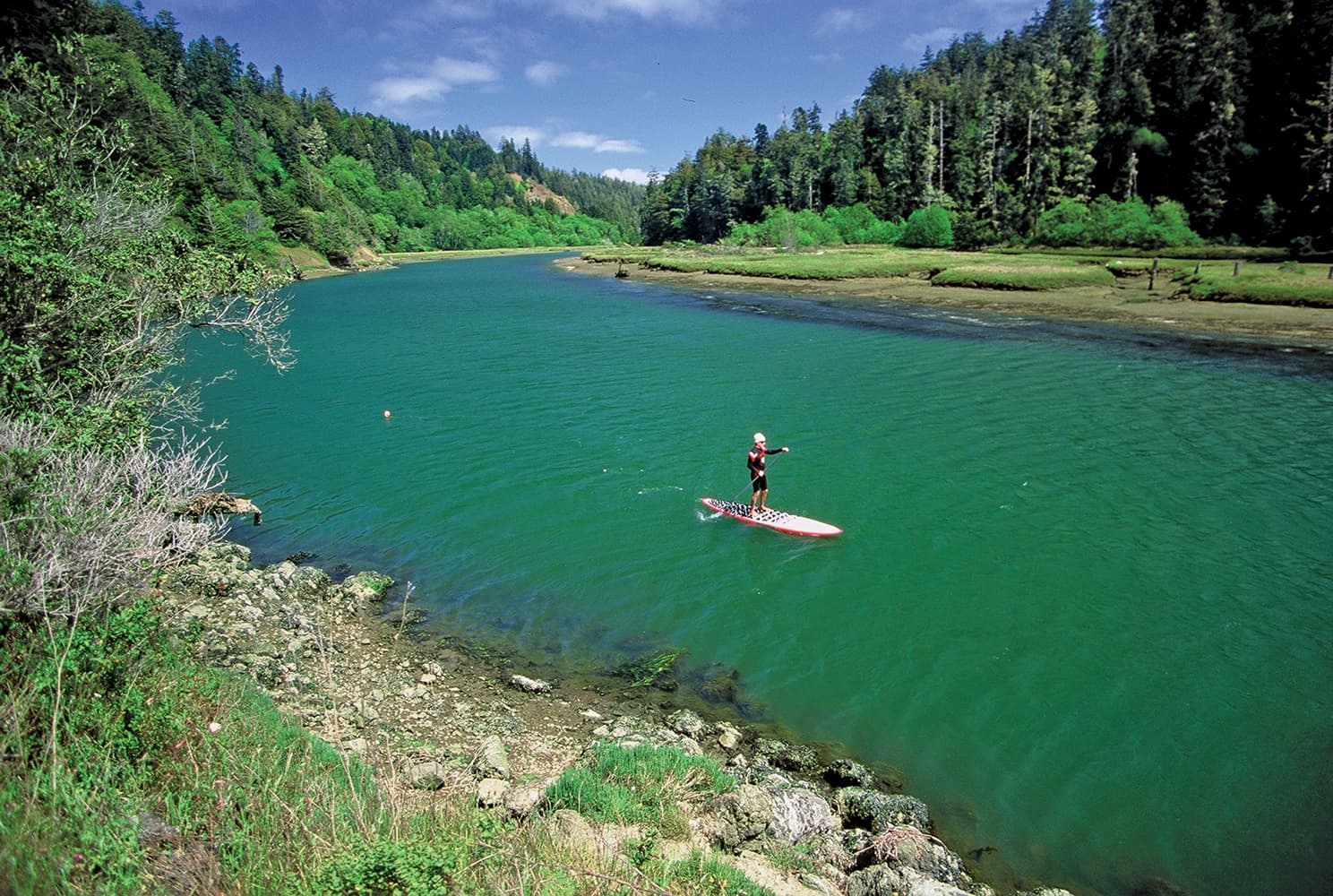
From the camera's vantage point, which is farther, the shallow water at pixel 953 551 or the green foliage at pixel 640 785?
the shallow water at pixel 953 551

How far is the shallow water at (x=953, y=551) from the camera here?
11.9 metres

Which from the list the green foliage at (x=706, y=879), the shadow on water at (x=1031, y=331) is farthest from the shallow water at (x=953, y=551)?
→ the green foliage at (x=706, y=879)

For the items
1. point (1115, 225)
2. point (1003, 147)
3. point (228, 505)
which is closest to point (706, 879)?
point (228, 505)

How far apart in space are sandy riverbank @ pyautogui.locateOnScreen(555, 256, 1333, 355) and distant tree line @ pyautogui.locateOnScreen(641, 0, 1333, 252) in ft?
77.3

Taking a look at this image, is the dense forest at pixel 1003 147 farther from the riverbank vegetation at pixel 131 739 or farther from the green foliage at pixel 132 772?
the green foliage at pixel 132 772

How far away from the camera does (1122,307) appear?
181 feet

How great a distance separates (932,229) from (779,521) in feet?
344

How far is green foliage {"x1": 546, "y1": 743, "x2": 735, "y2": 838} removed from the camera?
9.29m

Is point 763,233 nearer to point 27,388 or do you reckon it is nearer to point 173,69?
point 27,388

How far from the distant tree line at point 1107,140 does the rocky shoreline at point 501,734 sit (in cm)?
8074

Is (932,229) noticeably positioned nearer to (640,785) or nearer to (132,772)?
(640,785)

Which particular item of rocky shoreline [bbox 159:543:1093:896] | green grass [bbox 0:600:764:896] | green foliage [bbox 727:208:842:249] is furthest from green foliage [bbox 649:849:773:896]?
green foliage [bbox 727:208:842:249]

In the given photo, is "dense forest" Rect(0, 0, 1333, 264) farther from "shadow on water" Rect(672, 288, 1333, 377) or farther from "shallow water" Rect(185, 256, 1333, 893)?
"shadow on water" Rect(672, 288, 1333, 377)

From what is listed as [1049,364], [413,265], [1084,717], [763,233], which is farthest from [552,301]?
[413,265]
